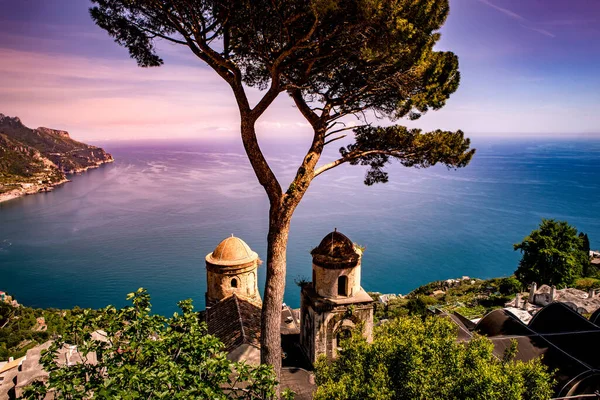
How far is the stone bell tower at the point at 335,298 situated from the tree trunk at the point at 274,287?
3.70 m

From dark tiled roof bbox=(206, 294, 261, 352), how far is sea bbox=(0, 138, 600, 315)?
25.7 meters

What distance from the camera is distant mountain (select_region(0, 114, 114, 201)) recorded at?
82906mm

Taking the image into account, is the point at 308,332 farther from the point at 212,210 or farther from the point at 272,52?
the point at 212,210

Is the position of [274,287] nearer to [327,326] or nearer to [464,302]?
[327,326]

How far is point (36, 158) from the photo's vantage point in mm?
95875

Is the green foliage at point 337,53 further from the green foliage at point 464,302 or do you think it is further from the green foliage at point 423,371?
the green foliage at point 464,302

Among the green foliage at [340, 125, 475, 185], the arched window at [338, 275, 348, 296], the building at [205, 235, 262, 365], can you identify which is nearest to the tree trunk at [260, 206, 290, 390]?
the green foliage at [340, 125, 475, 185]

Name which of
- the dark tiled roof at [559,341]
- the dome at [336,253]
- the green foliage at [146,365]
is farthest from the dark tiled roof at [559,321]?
the green foliage at [146,365]

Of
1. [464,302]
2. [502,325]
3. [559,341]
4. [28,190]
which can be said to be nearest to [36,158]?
[28,190]

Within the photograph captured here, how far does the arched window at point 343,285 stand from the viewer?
35.6 feet

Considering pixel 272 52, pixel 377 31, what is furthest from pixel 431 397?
pixel 272 52

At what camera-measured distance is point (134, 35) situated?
24.0 ft

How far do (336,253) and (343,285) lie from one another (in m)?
1.03

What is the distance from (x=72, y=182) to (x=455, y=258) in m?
96.9
